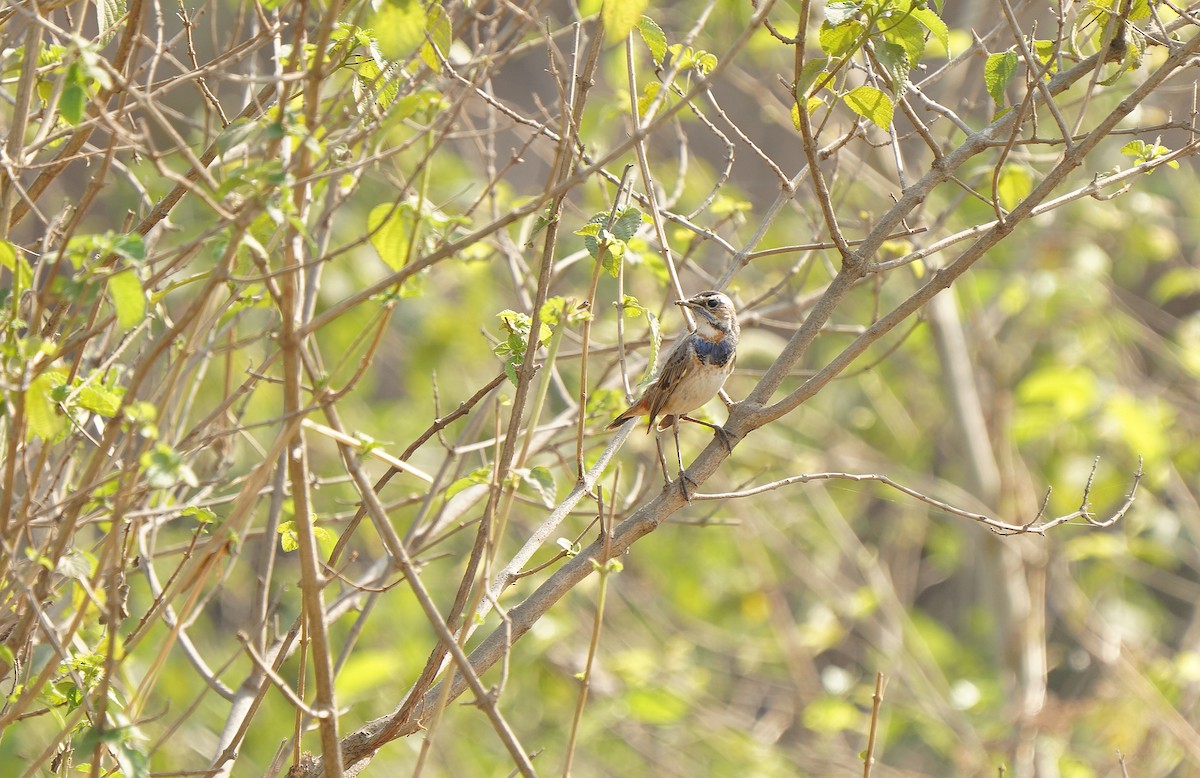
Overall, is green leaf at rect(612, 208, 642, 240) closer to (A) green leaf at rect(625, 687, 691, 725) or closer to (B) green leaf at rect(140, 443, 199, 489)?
(B) green leaf at rect(140, 443, 199, 489)

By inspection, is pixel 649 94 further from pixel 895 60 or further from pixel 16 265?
pixel 16 265

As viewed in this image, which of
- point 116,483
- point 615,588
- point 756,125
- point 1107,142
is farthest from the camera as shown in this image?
point 756,125

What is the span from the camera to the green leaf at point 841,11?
251 cm

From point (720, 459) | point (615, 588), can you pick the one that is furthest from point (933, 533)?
point (720, 459)

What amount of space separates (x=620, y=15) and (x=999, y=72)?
1.17 meters

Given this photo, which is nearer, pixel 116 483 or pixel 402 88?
pixel 116 483

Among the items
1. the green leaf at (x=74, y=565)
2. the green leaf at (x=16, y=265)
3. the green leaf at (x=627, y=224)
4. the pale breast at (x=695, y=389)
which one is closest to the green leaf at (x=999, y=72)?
the green leaf at (x=627, y=224)

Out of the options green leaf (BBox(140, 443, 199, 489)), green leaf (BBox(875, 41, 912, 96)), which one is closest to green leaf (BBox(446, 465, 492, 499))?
green leaf (BBox(140, 443, 199, 489))

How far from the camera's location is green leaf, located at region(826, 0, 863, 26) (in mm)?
2514

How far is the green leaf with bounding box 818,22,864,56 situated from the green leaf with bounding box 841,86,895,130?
11 centimetres

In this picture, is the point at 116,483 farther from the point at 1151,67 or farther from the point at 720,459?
the point at 1151,67

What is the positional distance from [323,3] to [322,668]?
4.64 ft

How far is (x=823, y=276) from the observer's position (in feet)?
22.5

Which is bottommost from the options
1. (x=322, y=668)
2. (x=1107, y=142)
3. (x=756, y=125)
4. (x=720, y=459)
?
(x=322, y=668)
